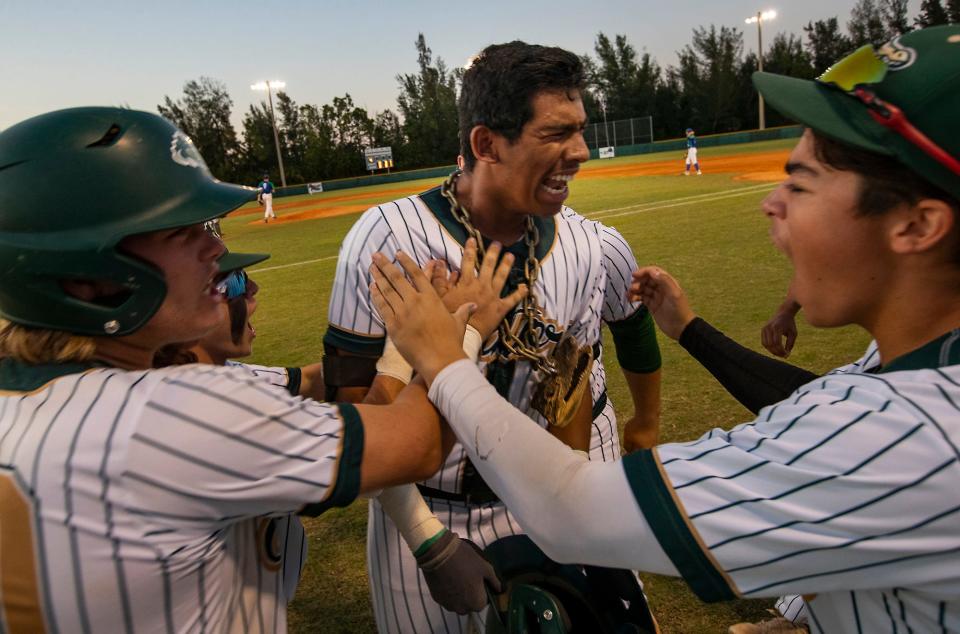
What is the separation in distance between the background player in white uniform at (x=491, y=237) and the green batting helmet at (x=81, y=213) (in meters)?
0.84

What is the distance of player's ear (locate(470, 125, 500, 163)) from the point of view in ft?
7.95

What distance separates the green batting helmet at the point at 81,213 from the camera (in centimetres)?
138

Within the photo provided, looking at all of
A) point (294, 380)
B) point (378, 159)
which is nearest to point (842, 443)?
point (294, 380)

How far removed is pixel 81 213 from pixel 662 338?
599 centimetres

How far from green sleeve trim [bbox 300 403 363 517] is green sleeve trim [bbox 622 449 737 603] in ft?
1.89

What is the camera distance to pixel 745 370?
220 cm

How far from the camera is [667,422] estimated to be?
4.75 m

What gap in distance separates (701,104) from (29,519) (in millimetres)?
61932

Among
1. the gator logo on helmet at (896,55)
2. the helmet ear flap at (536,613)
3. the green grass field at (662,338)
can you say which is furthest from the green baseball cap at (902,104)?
the green grass field at (662,338)

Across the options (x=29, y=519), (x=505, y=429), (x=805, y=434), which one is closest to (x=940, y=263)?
(x=805, y=434)

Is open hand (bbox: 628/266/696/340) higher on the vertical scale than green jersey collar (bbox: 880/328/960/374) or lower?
lower

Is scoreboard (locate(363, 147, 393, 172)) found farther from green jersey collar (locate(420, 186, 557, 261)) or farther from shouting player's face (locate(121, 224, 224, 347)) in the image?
shouting player's face (locate(121, 224, 224, 347))

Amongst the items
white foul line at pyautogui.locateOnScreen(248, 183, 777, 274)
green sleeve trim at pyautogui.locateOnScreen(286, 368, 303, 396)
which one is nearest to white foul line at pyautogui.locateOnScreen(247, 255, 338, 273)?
white foul line at pyautogui.locateOnScreen(248, 183, 777, 274)

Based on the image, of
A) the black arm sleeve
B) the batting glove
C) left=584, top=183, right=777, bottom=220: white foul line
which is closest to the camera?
the batting glove
